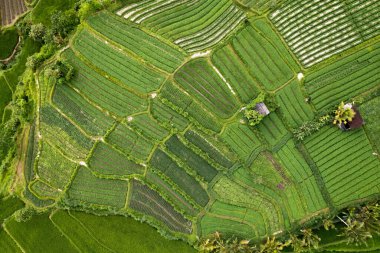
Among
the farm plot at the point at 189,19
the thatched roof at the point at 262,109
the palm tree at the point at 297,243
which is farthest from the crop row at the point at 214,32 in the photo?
the palm tree at the point at 297,243

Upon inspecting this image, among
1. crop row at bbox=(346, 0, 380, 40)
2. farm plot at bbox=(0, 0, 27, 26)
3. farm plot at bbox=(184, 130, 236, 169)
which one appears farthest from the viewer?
farm plot at bbox=(0, 0, 27, 26)

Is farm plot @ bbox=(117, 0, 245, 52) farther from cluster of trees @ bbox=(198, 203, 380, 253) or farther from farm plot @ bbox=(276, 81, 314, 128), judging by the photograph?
cluster of trees @ bbox=(198, 203, 380, 253)

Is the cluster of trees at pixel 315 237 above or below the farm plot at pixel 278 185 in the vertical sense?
below

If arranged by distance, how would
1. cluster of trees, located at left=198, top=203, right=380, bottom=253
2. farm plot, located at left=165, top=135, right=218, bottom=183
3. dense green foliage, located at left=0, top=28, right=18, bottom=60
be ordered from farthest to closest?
1. dense green foliage, located at left=0, top=28, right=18, bottom=60
2. farm plot, located at left=165, top=135, right=218, bottom=183
3. cluster of trees, located at left=198, top=203, right=380, bottom=253

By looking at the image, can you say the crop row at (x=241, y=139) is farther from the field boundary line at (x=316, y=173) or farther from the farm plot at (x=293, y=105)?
the field boundary line at (x=316, y=173)

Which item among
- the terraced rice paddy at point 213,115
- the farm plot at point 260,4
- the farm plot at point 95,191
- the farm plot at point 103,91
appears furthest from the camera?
the farm plot at point 95,191

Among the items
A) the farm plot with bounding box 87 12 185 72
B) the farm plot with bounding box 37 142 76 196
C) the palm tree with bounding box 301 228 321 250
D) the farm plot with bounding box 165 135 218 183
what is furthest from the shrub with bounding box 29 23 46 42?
the palm tree with bounding box 301 228 321 250

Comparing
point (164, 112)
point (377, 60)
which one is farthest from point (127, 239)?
point (377, 60)
